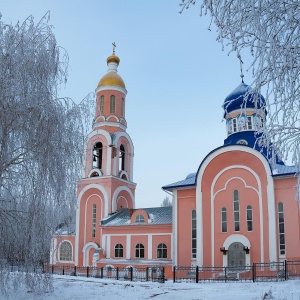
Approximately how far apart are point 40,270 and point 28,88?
170 inches

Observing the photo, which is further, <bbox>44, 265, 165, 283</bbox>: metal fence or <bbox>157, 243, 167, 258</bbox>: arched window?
<bbox>157, 243, 167, 258</bbox>: arched window

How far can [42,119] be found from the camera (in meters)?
9.22

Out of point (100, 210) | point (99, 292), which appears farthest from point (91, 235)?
point (99, 292)

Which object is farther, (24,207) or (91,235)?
(91,235)

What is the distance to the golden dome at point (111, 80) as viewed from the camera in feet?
97.8

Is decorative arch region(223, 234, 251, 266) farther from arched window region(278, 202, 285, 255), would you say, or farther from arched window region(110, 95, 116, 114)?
arched window region(110, 95, 116, 114)

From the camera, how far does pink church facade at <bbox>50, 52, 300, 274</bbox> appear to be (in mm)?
20016

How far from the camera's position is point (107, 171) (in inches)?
1112

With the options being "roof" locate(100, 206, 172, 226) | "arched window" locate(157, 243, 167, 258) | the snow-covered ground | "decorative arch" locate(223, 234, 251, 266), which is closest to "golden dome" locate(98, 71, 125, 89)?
"roof" locate(100, 206, 172, 226)

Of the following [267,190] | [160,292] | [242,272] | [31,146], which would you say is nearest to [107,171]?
[267,190]

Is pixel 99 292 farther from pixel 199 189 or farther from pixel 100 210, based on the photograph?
pixel 100 210

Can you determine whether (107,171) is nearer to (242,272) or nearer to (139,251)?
(139,251)

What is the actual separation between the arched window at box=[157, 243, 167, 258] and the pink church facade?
60 mm

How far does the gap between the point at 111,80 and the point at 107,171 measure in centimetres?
690
